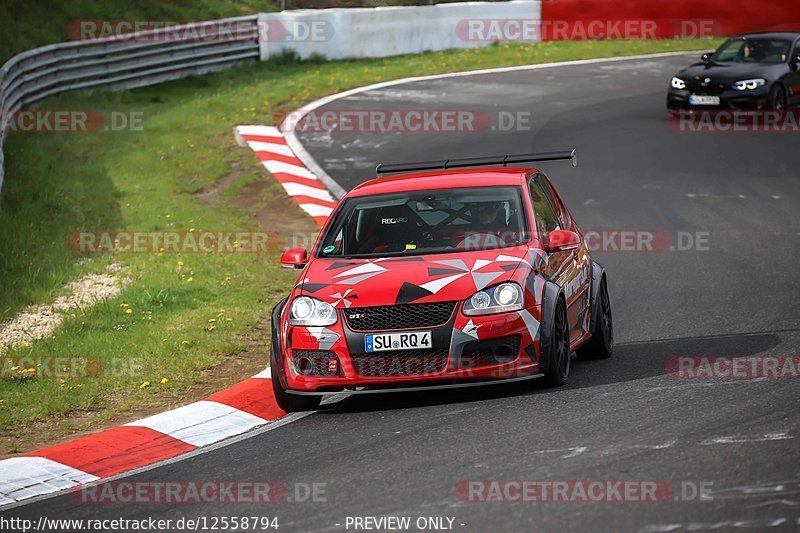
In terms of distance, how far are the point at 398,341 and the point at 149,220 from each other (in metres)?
8.07

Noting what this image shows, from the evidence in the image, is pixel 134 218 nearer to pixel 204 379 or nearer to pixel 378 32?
pixel 204 379

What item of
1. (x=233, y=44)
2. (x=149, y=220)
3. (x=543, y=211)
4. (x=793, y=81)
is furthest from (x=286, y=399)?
(x=233, y=44)

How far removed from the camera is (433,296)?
8.57m

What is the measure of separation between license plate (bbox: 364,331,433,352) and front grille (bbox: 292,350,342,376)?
0.27m

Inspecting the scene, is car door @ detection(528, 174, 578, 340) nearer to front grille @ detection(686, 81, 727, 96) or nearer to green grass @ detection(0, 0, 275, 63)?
front grille @ detection(686, 81, 727, 96)

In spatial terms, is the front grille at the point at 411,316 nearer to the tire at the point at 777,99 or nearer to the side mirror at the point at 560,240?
the side mirror at the point at 560,240

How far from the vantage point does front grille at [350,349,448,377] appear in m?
8.50

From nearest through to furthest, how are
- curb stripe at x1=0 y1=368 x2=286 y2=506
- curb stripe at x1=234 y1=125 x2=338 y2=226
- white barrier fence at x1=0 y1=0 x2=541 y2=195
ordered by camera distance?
curb stripe at x1=0 y1=368 x2=286 y2=506 → curb stripe at x1=234 y1=125 x2=338 y2=226 → white barrier fence at x1=0 y1=0 x2=541 y2=195

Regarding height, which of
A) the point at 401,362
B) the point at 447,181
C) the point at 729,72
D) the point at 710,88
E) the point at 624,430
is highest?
the point at 729,72

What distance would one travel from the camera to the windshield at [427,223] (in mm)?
9453

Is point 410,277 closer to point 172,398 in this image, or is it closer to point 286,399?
point 286,399

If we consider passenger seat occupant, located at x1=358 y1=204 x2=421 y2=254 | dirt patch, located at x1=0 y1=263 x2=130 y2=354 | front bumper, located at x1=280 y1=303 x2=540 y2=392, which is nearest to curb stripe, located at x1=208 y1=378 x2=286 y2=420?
front bumper, located at x1=280 y1=303 x2=540 y2=392

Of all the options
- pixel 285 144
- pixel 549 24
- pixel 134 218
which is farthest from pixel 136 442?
pixel 549 24

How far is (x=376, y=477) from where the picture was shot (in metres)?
6.98
